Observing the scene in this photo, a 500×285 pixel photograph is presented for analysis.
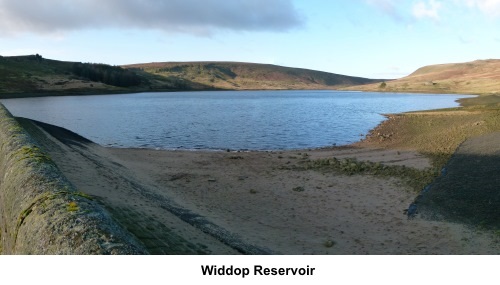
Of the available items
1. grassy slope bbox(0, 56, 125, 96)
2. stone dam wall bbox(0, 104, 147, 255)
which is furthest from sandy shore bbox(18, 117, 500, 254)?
grassy slope bbox(0, 56, 125, 96)

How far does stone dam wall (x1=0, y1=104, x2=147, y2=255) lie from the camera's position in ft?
13.6

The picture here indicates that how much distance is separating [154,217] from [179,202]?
15.5 ft

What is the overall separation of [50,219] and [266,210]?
35.5 feet

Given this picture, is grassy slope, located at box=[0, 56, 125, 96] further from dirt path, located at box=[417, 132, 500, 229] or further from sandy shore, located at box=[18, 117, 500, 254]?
dirt path, located at box=[417, 132, 500, 229]

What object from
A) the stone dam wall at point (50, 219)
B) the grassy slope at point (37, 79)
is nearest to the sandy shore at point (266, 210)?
the stone dam wall at point (50, 219)

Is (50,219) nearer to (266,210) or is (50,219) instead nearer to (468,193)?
(266,210)

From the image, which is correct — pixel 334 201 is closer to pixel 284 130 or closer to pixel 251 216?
pixel 251 216

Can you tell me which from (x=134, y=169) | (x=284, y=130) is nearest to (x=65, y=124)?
(x=284, y=130)

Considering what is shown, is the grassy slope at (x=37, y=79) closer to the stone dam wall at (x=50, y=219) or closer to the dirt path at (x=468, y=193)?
the stone dam wall at (x=50, y=219)

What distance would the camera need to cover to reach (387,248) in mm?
10906

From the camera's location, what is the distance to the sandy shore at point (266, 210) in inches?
397

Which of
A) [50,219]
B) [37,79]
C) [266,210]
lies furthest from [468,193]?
[37,79]

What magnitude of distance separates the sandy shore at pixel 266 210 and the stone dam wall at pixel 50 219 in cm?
248

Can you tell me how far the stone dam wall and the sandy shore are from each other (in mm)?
2477
